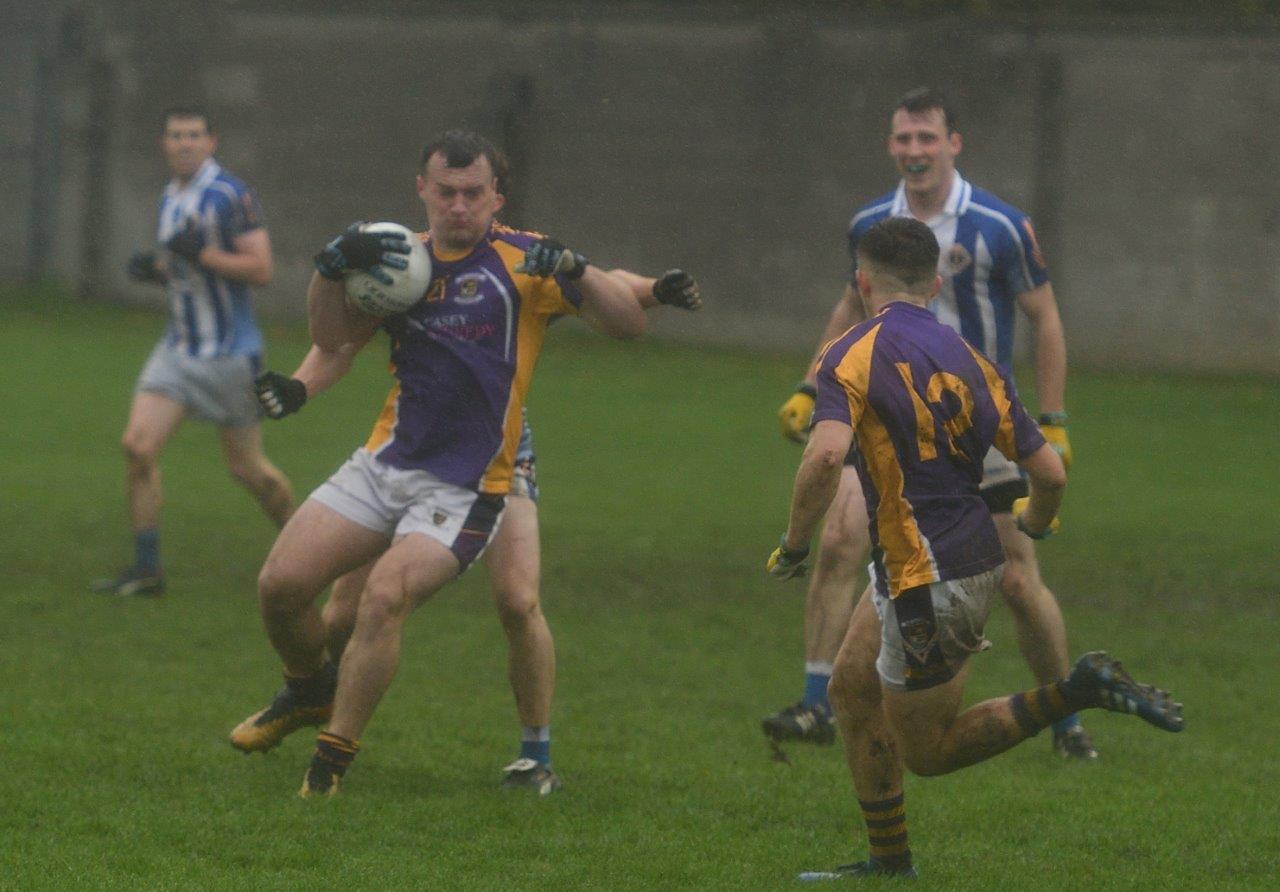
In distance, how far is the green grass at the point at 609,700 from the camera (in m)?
6.03

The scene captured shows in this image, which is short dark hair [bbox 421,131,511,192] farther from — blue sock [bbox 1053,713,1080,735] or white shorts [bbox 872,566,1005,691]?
blue sock [bbox 1053,713,1080,735]

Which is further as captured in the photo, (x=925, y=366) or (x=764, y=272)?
(x=764, y=272)

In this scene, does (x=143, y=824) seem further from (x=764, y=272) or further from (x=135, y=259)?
(x=764, y=272)

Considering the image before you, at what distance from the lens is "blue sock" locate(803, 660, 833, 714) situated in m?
7.71

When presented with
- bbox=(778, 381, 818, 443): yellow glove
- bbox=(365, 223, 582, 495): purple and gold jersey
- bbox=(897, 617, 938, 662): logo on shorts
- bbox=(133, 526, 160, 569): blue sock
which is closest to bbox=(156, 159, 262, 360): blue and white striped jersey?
bbox=(133, 526, 160, 569): blue sock

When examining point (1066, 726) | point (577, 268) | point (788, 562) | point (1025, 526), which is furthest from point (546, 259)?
point (1066, 726)

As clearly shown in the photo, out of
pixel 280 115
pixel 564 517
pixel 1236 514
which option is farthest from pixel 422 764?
pixel 280 115

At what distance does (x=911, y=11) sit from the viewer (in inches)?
897

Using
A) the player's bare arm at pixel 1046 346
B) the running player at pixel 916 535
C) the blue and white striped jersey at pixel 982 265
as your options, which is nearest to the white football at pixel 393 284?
the running player at pixel 916 535

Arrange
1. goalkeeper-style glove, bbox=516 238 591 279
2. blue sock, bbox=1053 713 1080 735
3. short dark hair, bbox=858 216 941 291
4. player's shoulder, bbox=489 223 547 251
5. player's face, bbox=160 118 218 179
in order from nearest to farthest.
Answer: short dark hair, bbox=858 216 941 291 → goalkeeper-style glove, bbox=516 238 591 279 → player's shoulder, bbox=489 223 547 251 → blue sock, bbox=1053 713 1080 735 → player's face, bbox=160 118 218 179

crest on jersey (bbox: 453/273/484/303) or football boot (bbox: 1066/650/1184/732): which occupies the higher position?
crest on jersey (bbox: 453/273/484/303)

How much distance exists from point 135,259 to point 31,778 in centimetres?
466

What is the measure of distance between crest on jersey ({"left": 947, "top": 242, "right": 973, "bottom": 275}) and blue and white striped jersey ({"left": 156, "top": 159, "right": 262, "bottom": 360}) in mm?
4381

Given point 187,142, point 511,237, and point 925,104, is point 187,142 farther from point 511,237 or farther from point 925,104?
point 925,104
